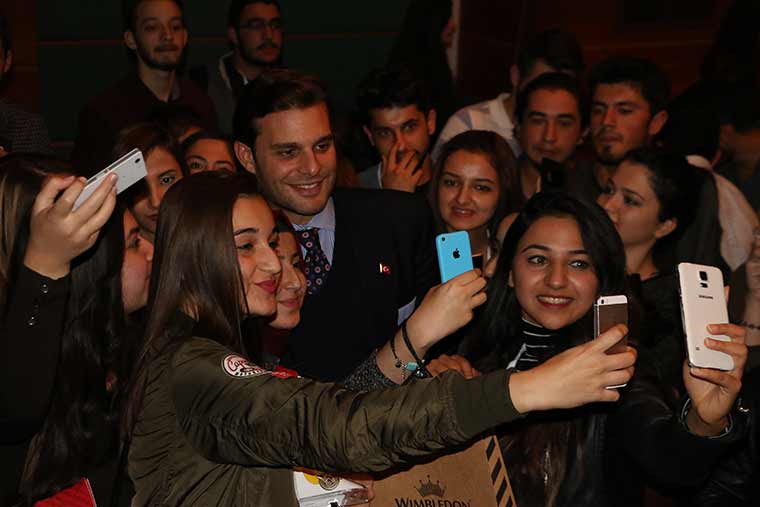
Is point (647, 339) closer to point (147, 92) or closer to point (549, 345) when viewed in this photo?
point (549, 345)

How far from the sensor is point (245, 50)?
19.1 feet

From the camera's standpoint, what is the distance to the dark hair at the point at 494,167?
433 centimetres

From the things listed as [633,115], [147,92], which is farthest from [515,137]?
[147,92]

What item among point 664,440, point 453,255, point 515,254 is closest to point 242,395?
point 453,255

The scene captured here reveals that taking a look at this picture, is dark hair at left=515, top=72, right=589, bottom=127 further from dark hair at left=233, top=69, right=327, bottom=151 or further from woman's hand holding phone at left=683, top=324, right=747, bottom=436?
woman's hand holding phone at left=683, top=324, right=747, bottom=436

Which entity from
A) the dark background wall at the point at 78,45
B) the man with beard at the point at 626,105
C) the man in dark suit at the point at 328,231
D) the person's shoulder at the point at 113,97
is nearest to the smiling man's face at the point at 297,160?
the man in dark suit at the point at 328,231

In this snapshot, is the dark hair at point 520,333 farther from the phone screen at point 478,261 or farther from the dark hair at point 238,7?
the dark hair at point 238,7

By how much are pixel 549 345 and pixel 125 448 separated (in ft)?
4.55

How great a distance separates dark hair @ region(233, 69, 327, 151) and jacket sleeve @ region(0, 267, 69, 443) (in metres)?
1.37

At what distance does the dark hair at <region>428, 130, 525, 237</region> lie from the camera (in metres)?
4.33

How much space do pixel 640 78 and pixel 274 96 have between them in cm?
251

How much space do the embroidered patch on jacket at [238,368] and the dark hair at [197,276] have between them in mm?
174

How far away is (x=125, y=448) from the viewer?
7.48 feet


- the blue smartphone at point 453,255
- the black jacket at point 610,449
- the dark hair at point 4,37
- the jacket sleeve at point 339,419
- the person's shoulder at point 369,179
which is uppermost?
the dark hair at point 4,37
